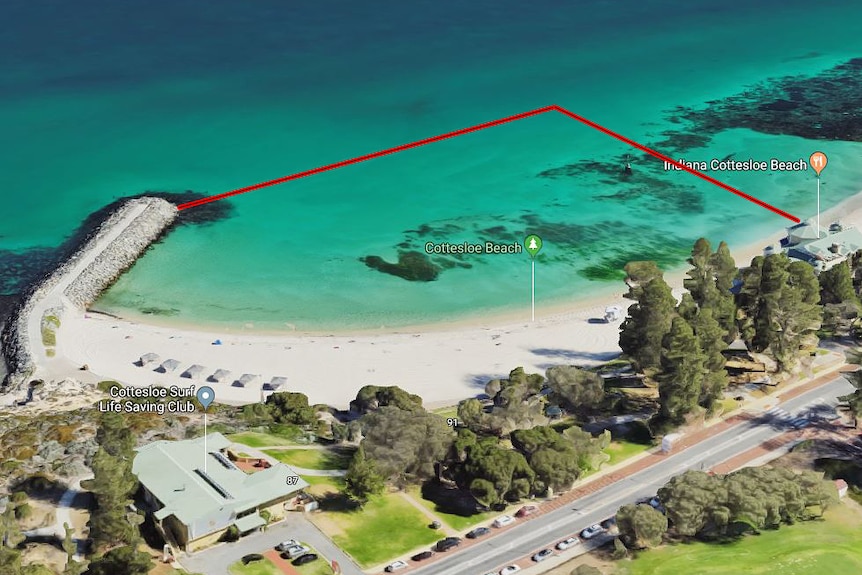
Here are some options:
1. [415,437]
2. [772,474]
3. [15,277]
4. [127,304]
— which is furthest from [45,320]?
[772,474]

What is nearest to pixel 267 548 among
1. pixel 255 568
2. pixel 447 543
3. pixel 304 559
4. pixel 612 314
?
pixel 255 568

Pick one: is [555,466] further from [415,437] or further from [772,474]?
[772,474]

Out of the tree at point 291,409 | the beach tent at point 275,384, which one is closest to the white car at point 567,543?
the tree at point 291,409

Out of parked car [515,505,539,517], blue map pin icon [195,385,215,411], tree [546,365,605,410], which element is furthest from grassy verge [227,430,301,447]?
tree [546,365,605,410]

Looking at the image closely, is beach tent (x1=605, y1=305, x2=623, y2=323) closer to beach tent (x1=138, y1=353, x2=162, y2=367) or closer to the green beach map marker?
the green beach map marker

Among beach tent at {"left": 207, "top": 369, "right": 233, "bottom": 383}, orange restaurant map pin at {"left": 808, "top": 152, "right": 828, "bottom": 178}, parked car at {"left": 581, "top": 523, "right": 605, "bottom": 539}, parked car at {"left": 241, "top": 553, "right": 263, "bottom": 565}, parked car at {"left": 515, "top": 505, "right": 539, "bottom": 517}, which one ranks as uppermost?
orange restaurant map pin at {"left": 808, "top": 152, "right": 828, "bottom": 178}
